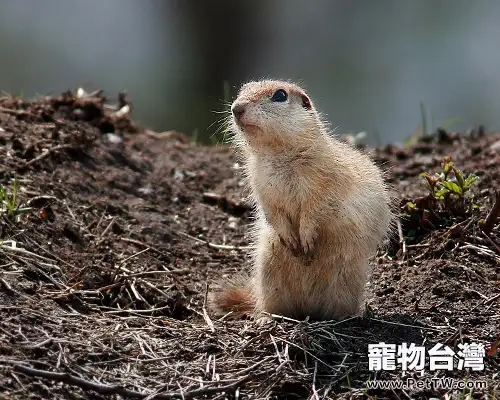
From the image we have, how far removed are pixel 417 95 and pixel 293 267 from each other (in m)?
10.8

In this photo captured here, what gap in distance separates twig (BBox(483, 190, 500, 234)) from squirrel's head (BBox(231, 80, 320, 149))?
4.15 ft

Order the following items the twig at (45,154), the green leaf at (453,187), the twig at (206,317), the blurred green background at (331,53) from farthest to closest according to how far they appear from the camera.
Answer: the blurred green background at (331,53) < the twig at (45,154) < the green leaf at (453,187) < the twig at (206,317)

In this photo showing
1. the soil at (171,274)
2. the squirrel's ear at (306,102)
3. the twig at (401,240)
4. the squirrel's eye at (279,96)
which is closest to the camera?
the soil at (171,274)

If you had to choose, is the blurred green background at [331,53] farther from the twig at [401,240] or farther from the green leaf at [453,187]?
the green leaf at [453,187]

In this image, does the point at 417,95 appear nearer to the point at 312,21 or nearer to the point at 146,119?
the point at 312,21

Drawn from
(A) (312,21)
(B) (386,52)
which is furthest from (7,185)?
(B) (386,52)

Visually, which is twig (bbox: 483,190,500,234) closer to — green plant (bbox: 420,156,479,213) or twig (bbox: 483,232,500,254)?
twig (bbox: 483,232,500,254)

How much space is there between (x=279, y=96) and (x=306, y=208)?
2.26 ft

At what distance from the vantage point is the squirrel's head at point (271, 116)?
500 centimetres

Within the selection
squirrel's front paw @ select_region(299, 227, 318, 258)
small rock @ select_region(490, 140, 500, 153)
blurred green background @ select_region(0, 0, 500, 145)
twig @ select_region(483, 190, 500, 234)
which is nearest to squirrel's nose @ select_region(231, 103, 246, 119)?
squirrel's front paw @ select_region(299, 227, 318, 258)

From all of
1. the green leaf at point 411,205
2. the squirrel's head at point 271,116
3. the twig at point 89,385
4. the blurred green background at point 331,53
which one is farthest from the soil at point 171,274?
the blurred green background at point 331,53

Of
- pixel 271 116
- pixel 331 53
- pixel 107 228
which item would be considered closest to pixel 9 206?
pixel 107 228

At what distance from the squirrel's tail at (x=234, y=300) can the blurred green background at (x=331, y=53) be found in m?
8.64

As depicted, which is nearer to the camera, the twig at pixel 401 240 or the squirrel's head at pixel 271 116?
the squirrel's head at pixel 271 116
